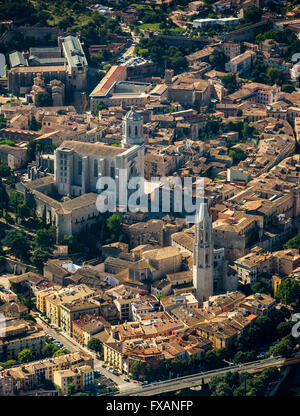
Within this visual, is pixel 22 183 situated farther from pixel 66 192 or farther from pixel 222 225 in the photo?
pixel 222 225

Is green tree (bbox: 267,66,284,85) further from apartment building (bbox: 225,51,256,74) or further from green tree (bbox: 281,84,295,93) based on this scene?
apartment building (bbox: 225,51,256,74)

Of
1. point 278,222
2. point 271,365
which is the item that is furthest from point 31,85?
point 271,365

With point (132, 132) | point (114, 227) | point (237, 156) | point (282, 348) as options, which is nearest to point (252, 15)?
point (237, 156)

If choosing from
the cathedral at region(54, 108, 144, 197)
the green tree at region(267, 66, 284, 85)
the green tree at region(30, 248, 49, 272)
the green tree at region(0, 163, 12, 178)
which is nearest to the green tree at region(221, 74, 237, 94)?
the green tree at region(267, 66, 284, 85)

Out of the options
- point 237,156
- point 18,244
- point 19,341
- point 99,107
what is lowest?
Answer: point 19,341

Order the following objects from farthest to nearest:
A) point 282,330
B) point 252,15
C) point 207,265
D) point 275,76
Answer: point 252,15 < point 275,76 < point 207,265 < point 282,330

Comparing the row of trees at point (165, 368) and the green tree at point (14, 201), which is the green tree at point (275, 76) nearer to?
the green tree at point (14, 201)

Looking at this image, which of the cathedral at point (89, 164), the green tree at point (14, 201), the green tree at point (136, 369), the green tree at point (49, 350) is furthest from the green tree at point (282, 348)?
the green tree at point (14, 201)

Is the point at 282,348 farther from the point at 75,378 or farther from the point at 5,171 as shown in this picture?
the point at 5,171
